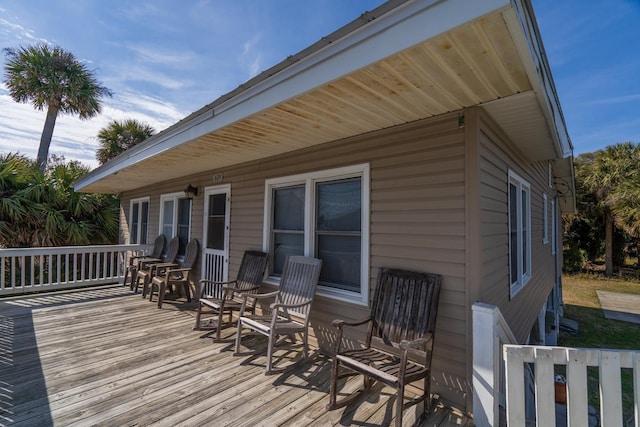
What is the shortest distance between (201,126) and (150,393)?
2.55 metres

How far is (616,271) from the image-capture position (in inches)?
565

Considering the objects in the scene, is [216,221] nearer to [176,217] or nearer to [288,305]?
[176,217]

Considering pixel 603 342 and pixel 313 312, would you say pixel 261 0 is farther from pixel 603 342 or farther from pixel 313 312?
pixel 603 342

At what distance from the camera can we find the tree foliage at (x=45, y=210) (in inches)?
285

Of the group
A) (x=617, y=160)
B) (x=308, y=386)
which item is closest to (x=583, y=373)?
(x=308, y=386)

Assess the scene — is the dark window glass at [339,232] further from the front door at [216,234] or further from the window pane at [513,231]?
the front door at [216,234]

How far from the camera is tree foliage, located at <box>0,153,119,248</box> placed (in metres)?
7.23

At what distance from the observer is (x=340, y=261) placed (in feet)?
11.4

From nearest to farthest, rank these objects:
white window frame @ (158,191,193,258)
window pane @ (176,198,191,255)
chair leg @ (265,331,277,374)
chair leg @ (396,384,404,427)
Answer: chair leg @ (396,384,404,427), chair leg @ (265,331,277,374), white window frame @ (158,191,193,258), window pane @ (176,198,191,255)

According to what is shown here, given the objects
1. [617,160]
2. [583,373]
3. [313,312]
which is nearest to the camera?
[583,373]

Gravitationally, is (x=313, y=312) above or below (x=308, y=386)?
above

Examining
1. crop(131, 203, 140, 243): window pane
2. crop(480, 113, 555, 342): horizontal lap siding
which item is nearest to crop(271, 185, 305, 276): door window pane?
crop(480, 113, 555, 342): horizontal lap siding

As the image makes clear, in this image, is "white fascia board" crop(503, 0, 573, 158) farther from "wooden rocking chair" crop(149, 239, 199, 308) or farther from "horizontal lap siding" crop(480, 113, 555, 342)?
"wooden rocking chair" crop(149, 239, 199, 308)

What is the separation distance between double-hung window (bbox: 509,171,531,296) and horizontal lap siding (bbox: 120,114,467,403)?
1.43 m
